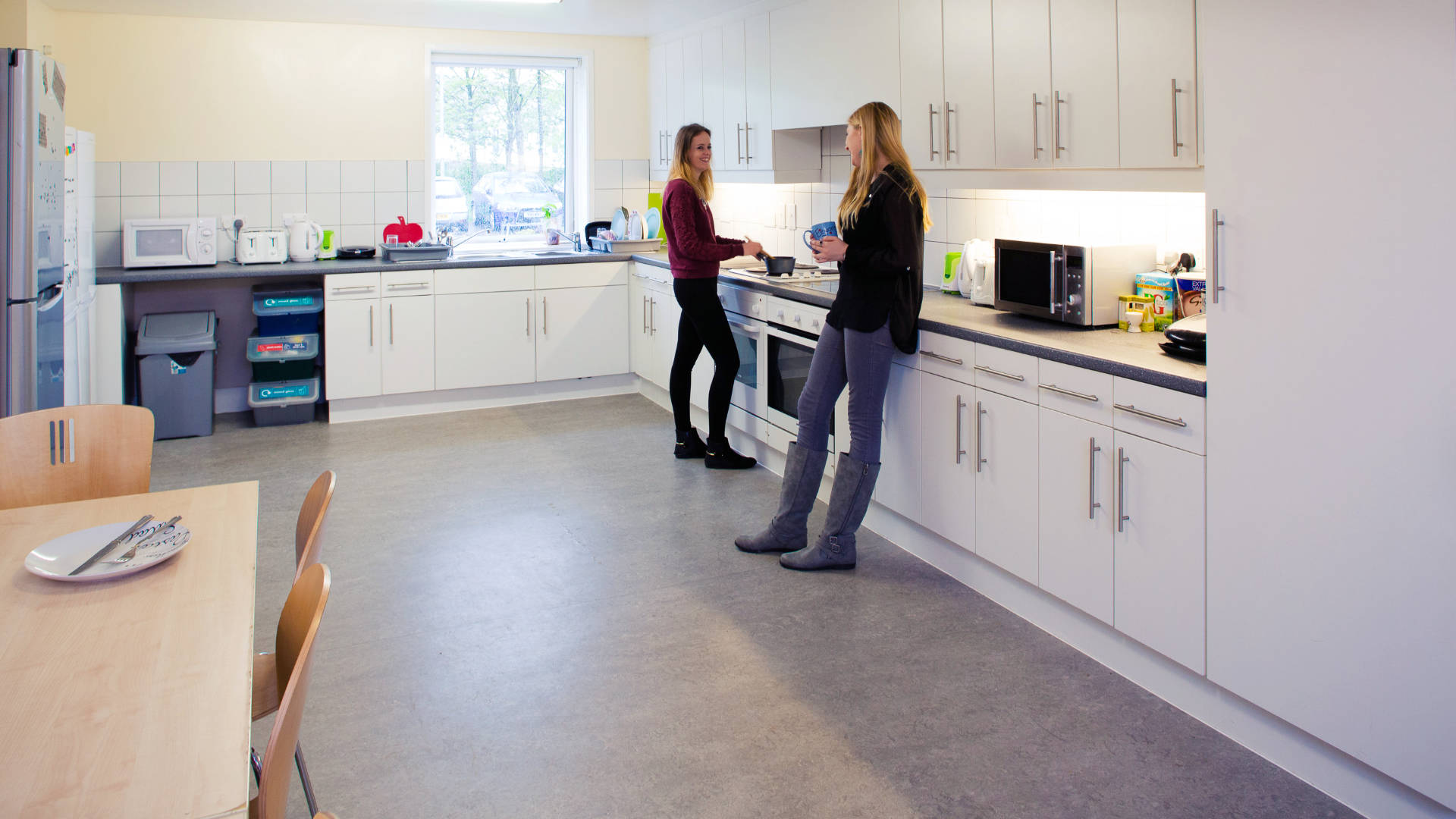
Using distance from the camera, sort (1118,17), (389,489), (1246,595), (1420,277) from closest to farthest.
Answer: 1. (1420,277)
2. (1246,595)
3. (1118,17)
4. (389,489)

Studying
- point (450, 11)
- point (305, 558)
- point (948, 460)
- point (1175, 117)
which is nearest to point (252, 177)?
point (450, 11)

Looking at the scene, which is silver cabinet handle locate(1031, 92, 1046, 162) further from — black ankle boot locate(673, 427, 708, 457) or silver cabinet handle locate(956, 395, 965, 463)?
black ankle boot locate(673, 427, 708, 457)

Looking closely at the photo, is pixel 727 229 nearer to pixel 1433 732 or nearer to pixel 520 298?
pixel 520 298

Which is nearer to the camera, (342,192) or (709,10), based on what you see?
(709,10)

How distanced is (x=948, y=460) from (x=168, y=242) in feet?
14.5

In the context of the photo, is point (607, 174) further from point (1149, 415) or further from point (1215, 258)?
point (1215, 258)

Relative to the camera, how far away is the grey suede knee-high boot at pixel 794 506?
370 centimetres

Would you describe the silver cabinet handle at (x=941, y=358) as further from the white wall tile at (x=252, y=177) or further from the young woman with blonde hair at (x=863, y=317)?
the white wall tile at (x=252, y=177)

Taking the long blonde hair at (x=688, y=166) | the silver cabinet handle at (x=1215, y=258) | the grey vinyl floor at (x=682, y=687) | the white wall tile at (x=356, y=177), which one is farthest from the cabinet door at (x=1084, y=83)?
the white wall tile at (x=356, y=177)

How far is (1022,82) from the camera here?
3.36m

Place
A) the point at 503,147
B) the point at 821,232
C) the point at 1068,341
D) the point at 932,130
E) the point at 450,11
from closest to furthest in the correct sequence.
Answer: the point at 1068,341, the point at 932,130, the point at 821,232, the point at 450,11, the point at 503,147

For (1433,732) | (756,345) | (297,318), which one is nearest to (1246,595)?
(1433,732)

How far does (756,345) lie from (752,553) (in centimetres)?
121

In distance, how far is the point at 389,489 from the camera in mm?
4680
